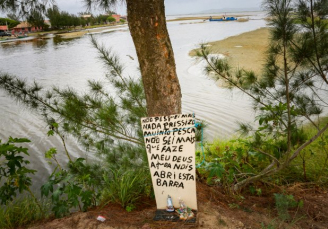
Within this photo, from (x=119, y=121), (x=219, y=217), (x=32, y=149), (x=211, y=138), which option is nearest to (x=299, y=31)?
(x=219, y=217)

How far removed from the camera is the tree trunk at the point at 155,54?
1.73 meters

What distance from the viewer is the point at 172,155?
1824 mm

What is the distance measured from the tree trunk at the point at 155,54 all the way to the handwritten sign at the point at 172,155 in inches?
6.9

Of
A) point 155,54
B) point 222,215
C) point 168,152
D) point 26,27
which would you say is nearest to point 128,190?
point 168,152

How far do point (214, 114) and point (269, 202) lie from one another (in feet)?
11.5

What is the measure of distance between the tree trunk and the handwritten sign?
6.9 inches

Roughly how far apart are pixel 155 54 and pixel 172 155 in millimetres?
727

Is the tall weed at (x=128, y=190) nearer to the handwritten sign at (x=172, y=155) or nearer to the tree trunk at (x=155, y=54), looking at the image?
the handwritten sign at (x=172, y=155)

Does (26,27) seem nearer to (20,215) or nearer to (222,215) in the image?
(20,215)

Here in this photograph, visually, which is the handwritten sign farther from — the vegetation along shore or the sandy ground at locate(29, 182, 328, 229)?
the sandy ground at locate(29, 182, 328, 229)

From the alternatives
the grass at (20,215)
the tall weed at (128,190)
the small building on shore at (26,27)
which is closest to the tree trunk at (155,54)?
the tall weed at (128,190)

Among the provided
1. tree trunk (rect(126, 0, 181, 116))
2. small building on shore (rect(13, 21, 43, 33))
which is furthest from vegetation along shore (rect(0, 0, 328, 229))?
small building on shore (rect(13, 21, 43, 33))

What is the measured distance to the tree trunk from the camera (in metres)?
1.73

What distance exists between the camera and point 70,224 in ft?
6.29
